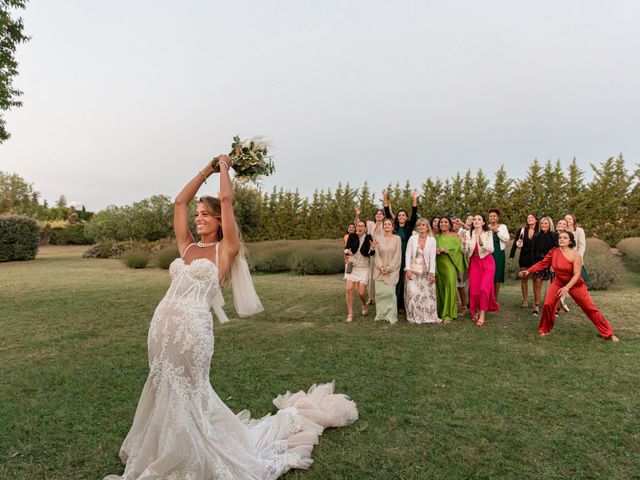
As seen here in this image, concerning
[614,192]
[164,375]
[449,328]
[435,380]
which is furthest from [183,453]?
[614,192]

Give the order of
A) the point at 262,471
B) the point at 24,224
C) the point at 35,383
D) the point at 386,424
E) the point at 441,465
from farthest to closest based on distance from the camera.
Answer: the point at 24,224 → the point at 35,383 → the point at 386,424 → the point at 441,465 → the point at 262,471

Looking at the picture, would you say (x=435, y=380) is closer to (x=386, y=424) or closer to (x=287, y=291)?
(x=386, y=424)

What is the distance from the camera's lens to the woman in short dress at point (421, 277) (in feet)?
29.8

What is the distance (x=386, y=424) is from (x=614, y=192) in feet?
80.0

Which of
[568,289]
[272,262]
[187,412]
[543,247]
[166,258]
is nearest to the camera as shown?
[187,412]

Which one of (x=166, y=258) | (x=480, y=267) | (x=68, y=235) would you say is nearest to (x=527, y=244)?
(x=480, y=267)

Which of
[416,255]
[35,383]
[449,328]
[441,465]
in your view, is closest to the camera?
[441,465]

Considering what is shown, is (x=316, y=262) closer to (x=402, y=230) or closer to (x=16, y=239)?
(x=402, y=230)

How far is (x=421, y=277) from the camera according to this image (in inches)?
363

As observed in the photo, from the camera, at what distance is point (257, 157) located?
3770mm

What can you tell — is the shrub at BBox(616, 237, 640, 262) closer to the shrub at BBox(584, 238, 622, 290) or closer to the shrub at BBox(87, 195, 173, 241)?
the shrub at BBox(584, 238, 622, 290)

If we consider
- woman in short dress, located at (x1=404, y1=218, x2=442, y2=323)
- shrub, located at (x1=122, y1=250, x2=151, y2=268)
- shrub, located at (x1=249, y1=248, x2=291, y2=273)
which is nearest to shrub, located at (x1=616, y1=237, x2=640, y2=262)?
woman in short dress, located at (x1=404, y1=218, x2=442, y2=323)

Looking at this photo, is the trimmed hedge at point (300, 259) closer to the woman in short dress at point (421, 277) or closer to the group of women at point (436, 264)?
the group of women at point (436, 264)

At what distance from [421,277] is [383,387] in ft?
13.9
